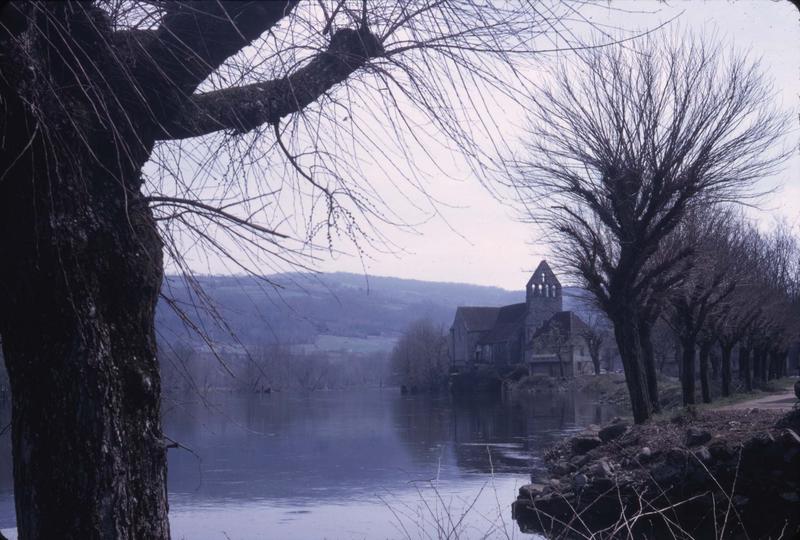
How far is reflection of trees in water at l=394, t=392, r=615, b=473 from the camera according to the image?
77.6 feet

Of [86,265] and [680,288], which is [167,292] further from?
[680,288]

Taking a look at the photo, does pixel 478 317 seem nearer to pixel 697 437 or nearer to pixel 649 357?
pixel 649 357

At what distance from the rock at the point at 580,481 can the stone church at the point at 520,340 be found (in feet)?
153

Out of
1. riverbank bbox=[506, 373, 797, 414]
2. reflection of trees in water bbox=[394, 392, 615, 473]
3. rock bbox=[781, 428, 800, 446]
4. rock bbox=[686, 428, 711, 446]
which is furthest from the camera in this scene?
riverbank bbox=[506, 373, 797, 414]

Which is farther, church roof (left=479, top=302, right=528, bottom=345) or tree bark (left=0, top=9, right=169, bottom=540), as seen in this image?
church roof (left=479, top=302, right=528, bottom=345)

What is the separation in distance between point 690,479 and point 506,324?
56.1 metres

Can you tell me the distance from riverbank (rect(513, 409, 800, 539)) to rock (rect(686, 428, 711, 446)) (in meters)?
0.02

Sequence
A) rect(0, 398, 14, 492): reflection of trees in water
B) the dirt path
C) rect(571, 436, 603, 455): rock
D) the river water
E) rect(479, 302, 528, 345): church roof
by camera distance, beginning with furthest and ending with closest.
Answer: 1. rect(479, 302, 528, 345): church roof
2. the dirt path
3. rect(571, 436, 603, 455): rock
4. rect(0, 398, 14, 492): reflection of trees in water
5. the river water

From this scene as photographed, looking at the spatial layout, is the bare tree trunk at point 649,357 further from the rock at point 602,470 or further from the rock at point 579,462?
the rock at point 602,470

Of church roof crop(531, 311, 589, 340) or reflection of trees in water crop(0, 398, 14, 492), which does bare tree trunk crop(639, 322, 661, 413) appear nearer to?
reflection of trees in water crop(0, 398, 14, 492)

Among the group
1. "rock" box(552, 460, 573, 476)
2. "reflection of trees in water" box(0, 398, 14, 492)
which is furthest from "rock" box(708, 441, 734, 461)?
"reflection of trees in water" box(0, 398, 14, 492)

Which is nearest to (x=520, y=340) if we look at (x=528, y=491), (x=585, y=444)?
(x=585, y=444)

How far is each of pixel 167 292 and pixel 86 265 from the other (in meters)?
1.09

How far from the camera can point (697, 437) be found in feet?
51.7
